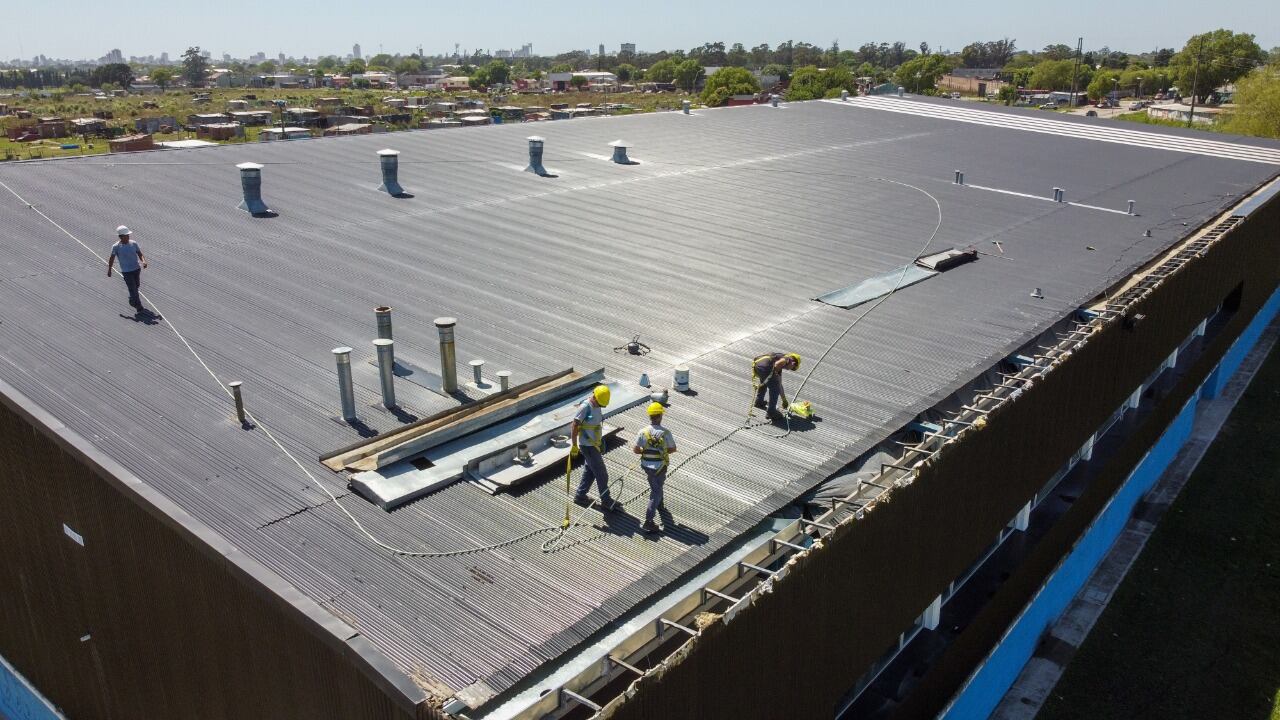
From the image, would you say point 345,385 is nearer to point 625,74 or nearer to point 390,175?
point 390,175

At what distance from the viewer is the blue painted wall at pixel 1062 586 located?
13352 millimetres

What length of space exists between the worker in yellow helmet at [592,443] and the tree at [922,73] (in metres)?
108

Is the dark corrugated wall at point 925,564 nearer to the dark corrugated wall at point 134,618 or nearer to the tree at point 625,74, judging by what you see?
the dark corrugated wall at point 134,618

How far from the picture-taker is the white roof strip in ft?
108

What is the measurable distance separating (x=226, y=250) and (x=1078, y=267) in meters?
16.2

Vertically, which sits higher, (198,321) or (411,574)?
(198,321)

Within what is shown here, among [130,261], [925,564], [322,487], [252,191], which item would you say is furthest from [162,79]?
[925,564]

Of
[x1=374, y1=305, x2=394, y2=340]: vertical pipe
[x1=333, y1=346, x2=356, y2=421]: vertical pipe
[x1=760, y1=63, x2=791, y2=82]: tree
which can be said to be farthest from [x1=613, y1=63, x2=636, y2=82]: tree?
[x1=333, y1=346, x2=356, y2=421]: vertical pipe

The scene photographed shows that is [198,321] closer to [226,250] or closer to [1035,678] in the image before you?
[226,250]

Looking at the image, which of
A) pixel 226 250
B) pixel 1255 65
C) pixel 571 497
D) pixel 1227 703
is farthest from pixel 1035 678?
pixel 1255 65

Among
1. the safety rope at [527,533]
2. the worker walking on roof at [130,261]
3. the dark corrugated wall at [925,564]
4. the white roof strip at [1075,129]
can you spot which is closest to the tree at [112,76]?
the white roof strip at [1075,129]

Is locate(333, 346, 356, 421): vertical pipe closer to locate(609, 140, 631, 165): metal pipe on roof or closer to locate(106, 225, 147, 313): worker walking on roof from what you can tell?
locate(106, 225, 147, 313): worker walking on roof

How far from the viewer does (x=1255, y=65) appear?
357 ft

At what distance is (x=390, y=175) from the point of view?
19656mm
